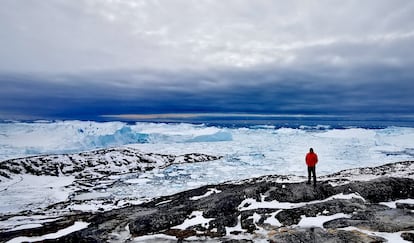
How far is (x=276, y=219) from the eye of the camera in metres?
21.9

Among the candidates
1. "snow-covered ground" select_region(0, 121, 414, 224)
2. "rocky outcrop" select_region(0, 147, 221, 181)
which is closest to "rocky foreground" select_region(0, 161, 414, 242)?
"snow-covered ground" select_region(0, 121, 414, 224)

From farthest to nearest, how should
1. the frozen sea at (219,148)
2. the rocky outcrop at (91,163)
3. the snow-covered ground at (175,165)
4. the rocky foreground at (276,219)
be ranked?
the rocky outcrop at (91,163), the frozen sea at (219,148), the snow-covered ground at (175,165), the rocky foreground at (276,219)

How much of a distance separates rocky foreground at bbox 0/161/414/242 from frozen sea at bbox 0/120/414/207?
34325 millimetres

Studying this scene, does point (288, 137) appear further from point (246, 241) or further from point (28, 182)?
point (246, 241)

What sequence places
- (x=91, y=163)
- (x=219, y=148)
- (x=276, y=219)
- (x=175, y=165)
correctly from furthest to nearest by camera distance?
(x=219, y=148)
(x=175, y=165)
(x=91, y=163)
(x=276, y=219)

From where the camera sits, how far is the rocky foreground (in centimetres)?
1881

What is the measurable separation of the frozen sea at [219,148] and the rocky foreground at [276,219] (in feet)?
113

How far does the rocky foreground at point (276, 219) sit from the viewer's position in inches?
741

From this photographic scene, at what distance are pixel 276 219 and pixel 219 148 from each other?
128m

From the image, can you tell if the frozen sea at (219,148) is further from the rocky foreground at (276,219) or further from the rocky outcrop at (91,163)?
the rocky foreground at (276,219)

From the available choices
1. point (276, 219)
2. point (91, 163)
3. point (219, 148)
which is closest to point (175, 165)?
point (91, 163)

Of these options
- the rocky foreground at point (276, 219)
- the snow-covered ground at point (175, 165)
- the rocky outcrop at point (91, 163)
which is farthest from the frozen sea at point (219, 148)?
the rocky foreground at point (276, 219)

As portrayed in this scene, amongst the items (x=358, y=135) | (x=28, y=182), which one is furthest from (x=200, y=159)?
(x=358, y=135)

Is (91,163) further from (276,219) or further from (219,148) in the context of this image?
(276,219)
